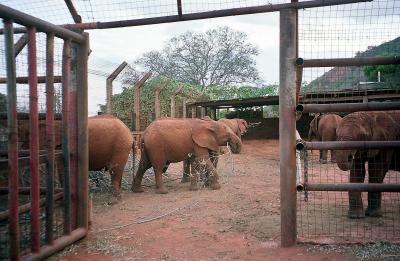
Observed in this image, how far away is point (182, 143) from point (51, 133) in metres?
5.36

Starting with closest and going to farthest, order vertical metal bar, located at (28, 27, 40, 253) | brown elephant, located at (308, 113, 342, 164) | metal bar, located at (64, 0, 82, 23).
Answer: vertical metal bar, located at (28, 27, 40, 253), metal bar, located at (64, 0, 82, 23), brown elephant, located at (308, 113, 342, 164)

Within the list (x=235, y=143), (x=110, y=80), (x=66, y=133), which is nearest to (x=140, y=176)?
(x=235, y=143)

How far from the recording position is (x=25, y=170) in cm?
642

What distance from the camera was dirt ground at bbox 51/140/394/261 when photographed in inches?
187

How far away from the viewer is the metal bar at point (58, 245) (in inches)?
165

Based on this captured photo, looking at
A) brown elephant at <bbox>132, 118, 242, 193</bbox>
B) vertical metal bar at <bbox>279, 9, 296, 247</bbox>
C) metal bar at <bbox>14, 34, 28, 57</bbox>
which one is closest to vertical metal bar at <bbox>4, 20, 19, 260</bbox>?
metal bar at <bbox>14, 34, 28, 57</bbox>

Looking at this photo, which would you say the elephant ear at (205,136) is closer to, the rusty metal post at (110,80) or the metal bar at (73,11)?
the rusty metal post at (110,80)

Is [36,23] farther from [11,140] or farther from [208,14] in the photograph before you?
[208,14]

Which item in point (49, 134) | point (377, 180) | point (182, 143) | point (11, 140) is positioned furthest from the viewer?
point (182, 143)

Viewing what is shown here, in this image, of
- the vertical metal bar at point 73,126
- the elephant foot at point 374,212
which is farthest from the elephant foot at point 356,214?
the vertical metal bar at point 73,126

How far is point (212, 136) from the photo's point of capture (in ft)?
32.7

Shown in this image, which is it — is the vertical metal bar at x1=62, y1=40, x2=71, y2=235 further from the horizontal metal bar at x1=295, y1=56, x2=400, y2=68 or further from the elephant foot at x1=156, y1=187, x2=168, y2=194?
the elephant foot at x1=156, y1=187, x2=168, y2=194

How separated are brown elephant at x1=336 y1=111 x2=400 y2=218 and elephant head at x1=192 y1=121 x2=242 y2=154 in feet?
13.4

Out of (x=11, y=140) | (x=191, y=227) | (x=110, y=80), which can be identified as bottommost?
(x=191, y=227)
